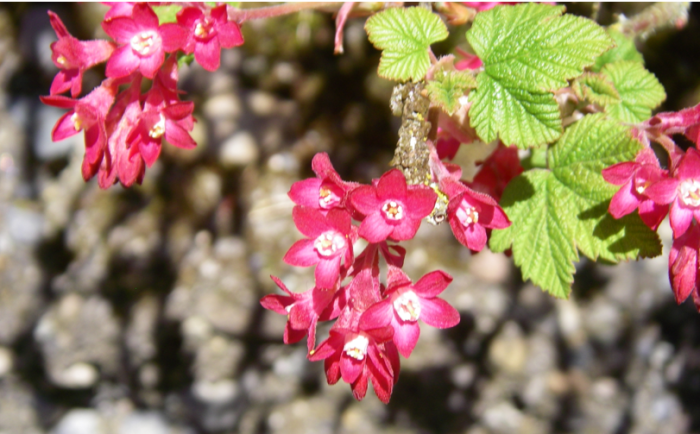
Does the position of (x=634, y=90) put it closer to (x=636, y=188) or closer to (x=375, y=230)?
(x=636, y=188)

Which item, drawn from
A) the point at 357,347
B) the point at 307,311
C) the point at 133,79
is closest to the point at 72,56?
the point at 133,79

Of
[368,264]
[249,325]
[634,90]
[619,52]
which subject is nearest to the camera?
[368,264]

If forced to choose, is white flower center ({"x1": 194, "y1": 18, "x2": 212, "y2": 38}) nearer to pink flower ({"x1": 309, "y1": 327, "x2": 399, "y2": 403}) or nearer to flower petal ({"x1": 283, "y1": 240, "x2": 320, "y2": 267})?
flower petal ({"x1": 283, "y1": 240, "x2": 320, "y2": 267})

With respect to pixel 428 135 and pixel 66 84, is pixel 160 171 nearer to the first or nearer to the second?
pixel 66 84

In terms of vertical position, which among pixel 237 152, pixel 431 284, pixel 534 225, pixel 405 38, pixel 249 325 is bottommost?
pixel 249 325

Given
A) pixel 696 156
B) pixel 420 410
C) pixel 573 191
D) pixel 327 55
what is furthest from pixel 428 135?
pixel 420 410

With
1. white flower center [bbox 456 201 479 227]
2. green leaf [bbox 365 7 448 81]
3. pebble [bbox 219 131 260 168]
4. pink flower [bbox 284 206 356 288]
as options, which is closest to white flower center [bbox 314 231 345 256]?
pink flower [bbox 284 206 356 288]
